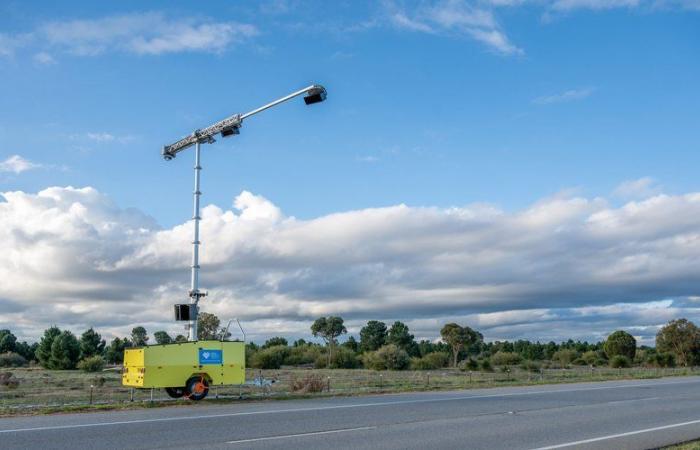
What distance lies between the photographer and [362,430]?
15195 mm

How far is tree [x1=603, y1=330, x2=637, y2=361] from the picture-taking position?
320 ft

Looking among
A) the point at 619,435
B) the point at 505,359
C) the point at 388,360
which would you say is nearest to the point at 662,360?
the point at 505,359

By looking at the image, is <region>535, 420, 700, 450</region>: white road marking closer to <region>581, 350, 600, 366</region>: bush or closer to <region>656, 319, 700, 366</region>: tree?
<region>656, 319, 700, 366</region>: tree

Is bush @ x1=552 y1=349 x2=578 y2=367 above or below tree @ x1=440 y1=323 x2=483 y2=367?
below

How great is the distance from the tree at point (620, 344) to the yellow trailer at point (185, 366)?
84937 mm

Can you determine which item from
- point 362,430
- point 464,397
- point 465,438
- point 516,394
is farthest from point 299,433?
point 516,394

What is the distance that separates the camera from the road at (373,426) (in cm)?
1331

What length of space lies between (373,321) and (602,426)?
→ 10680 cm

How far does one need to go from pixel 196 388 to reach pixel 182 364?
92cm

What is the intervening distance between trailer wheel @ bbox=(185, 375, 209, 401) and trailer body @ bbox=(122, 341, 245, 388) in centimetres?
11

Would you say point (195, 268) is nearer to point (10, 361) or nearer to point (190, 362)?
point (190, 362)

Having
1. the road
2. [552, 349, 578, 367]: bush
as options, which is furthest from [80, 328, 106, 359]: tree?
the road

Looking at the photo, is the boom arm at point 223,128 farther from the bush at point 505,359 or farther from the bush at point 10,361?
the bush at point 10,361

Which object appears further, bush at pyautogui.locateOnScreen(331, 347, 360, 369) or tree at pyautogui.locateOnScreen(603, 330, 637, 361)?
tree at pyautogui.locateOnScreen(603, 330, 637, 361)
